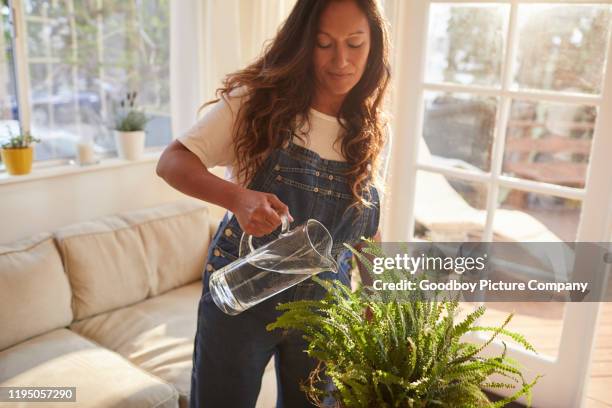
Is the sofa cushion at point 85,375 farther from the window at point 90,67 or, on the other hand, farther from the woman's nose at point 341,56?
the woman's nose at point 341,56

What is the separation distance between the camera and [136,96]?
273cm

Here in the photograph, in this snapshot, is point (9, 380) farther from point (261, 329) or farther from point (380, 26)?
point (380, 26)

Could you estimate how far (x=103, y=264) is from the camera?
2.18 metres

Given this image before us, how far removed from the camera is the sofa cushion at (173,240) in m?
2.38

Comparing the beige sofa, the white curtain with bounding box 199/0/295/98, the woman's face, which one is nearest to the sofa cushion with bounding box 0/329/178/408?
the beige sofa

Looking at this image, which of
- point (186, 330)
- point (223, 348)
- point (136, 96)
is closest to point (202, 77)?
point (136, 96)

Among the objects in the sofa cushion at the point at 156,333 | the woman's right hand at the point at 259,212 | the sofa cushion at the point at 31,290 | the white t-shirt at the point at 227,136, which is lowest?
the sofa cushion at the point at 156,333

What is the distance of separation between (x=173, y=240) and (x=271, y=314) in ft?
4.38

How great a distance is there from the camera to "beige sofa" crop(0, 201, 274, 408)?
1754 millimetres

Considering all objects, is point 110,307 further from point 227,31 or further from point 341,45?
point 341,45

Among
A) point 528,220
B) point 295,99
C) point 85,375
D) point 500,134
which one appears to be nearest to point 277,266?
point 295,99

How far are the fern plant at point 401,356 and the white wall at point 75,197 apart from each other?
66.6 inches

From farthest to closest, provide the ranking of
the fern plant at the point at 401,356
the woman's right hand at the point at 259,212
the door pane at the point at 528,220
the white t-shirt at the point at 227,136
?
the door pane at the point at 528,220
the white t-shirt at the point at 227,136
the woman's right hand at the point at 259,212
the fern plant at the point at 401,356

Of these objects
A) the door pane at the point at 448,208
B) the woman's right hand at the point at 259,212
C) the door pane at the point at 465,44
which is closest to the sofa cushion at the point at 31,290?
the woman's right hand at the point at 259,212
